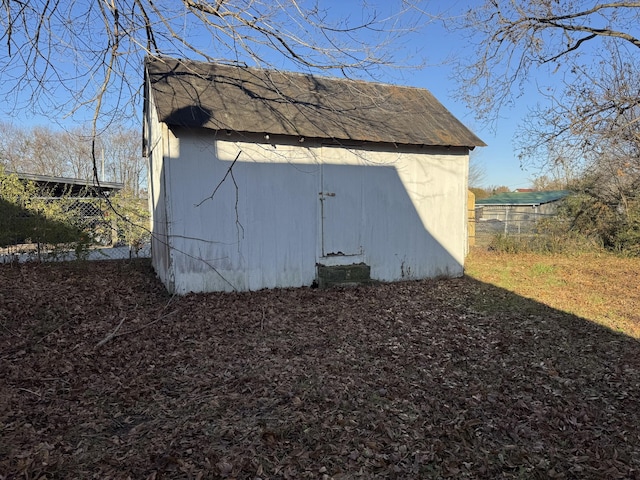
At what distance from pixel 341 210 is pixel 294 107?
2.24 metres

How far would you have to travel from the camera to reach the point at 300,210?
7.48 metres

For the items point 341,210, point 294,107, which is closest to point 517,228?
point 341,210

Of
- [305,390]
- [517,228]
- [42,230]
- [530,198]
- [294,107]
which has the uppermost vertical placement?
[294,107]

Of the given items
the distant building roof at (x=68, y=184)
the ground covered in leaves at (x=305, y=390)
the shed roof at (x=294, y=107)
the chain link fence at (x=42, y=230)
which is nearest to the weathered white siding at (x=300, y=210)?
the shed roof at (x=294, y=107)

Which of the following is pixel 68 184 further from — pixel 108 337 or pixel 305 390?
pixel 305 390

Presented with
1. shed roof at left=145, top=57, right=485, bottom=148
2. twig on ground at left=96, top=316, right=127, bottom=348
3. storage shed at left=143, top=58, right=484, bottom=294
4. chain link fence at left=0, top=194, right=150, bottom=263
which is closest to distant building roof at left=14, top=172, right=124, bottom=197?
chain link fence at left=0, top=194, right=150, bottom=263

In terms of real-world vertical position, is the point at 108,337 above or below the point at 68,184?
below

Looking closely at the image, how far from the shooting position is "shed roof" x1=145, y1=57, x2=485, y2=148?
6766 millimetres

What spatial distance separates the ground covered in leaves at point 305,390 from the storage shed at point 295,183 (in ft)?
3.90

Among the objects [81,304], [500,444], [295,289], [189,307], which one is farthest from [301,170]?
[500,444]

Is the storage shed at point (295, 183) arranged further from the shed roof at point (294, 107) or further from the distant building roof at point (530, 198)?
the distant building roof at point (530, 198)

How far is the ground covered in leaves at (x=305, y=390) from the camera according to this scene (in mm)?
2629

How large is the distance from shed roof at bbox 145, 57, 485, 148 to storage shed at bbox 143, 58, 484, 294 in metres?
0.03

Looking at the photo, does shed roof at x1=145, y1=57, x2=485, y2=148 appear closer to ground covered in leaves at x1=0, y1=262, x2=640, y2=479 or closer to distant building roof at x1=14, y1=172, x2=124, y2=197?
ground covered in leaves at x1=0, y1=262, x2=640, y2=479
